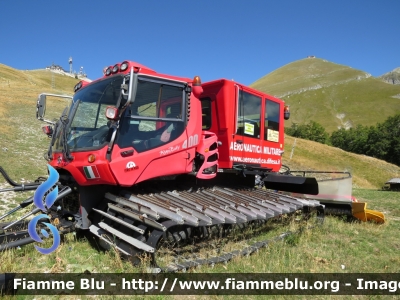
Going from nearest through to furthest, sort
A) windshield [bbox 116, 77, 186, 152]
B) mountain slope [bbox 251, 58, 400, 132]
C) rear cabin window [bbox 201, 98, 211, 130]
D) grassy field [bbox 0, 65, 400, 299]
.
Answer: grassy field [bbox 0, 65, 400, 299] → windshield [bbox 116, 77, 186, 152] → rear cabin window [bbox 201, 98, 211, 130] → mountain slope [bbox 251, 58, 400, 132]

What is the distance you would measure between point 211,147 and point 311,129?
76662 mm

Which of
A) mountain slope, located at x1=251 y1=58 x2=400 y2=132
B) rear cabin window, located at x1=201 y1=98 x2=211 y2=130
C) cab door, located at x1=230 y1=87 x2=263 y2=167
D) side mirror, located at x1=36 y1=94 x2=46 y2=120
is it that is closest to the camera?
side mirror, located at x1=36 y1=94 x2=46 y2=120

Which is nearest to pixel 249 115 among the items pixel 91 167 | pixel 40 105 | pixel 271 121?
pixel 271 121

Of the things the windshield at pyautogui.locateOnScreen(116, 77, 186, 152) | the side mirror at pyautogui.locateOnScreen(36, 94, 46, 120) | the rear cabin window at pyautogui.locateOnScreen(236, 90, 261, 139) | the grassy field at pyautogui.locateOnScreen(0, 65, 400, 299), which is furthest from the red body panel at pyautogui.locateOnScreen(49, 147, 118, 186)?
the rear cabin window at pyautogui.locateOnScreen(236, 90, 261, 139)

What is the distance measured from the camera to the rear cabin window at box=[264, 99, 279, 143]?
8516mm

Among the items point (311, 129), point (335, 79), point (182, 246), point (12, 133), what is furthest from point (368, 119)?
point (182, 246)

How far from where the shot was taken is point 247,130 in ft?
25.6

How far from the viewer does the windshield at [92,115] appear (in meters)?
5.16

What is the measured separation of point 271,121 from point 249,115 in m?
1.12

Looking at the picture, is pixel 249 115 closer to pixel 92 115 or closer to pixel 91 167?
pixel 92 115

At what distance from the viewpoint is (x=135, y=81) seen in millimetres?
4578

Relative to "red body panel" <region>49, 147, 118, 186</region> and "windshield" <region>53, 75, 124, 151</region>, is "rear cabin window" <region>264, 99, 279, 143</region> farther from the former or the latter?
"red body panel" <region>49, 147, 118, 186</region>

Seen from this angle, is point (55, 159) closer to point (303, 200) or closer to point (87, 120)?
point (87, 120)

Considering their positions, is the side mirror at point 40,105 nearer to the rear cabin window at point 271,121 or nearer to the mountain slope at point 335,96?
the rear cabin window at point 271,121
